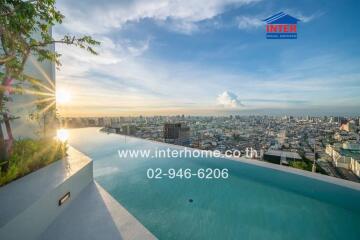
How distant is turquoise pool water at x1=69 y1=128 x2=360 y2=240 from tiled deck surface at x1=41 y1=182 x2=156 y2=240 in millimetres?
565

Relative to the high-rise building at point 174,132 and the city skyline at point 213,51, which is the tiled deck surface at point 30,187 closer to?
the city skyline at point 213,51

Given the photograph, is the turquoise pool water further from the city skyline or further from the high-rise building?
the high-rise building

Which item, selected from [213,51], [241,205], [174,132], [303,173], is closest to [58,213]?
[241,205]

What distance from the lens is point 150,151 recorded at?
9.13 meters

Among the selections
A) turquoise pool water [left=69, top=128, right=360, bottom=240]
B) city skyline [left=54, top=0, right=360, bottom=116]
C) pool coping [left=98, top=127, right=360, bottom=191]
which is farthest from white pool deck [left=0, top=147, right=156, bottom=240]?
pool coping [left=98, top=127, right=360, bottom=191]

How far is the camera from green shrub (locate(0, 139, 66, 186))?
3293mm

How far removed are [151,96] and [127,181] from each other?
8507 mm

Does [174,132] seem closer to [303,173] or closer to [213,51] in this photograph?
[213,51]

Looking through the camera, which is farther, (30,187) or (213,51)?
(213,51)

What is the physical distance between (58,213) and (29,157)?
1.83 metres

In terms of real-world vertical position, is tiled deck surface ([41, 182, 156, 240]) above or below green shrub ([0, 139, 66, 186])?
below

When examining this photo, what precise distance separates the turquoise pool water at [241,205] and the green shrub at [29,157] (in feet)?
4.92

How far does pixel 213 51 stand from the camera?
811 cm

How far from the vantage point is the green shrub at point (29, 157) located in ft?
10.8
